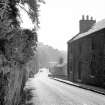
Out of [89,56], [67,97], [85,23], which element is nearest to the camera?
[67,97]

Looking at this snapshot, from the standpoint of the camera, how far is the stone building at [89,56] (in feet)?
87.4

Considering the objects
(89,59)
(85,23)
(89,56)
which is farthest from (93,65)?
(85,23)

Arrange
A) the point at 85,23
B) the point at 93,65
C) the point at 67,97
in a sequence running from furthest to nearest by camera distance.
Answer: the point at 85,23 < the point at 93,65 < the point at 67,97

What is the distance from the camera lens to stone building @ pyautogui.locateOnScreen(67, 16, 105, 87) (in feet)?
87.4

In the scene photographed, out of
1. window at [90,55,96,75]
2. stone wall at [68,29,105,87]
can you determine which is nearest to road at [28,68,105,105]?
stone wall at [68,29,105,87]

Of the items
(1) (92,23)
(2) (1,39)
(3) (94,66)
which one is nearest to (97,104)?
(2) (1,39)

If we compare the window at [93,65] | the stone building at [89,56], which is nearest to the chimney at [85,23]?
the stone building at [89,56]

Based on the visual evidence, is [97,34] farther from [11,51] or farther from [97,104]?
[11,51]

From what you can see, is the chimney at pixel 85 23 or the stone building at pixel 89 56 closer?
the stone building at pixel 89 56

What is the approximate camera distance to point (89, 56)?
31.0 m

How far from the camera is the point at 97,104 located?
1242 centimetres

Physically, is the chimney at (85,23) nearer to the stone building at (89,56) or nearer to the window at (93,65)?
the stone building at (89,56)

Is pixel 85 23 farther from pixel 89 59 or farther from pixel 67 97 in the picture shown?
pixel 67 97

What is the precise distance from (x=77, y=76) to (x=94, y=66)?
29.5ft
